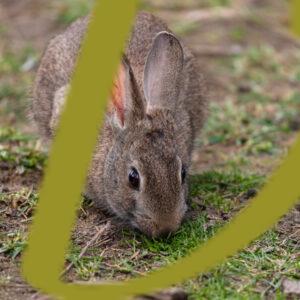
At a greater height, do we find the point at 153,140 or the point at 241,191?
the point at 153,140

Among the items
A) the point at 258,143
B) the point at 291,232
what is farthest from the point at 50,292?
the point at 258,143

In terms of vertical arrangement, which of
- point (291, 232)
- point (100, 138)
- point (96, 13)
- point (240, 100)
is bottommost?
point (240, 100)

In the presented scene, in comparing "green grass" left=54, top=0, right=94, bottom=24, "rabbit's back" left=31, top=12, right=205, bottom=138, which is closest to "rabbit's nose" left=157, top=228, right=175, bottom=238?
"rabbit's back" left=31, top=12, right=205, bottom=138

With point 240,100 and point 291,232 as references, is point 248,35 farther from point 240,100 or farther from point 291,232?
point 291,232

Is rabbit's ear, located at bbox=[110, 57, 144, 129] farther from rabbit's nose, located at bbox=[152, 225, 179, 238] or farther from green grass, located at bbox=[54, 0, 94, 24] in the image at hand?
green grass, located at bbox=[54, 0, 94, 24]

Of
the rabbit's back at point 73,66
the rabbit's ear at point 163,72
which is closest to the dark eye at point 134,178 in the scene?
the rabbit's ear at point 163,72

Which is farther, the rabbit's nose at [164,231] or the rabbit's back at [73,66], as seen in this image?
the rabbit's back at [73,66]

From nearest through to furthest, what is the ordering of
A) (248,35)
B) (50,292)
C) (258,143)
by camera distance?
(50,292) < (258,143) < (248,35)

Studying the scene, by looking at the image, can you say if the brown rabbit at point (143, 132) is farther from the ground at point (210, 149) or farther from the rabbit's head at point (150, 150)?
the ground at point (210, 149)

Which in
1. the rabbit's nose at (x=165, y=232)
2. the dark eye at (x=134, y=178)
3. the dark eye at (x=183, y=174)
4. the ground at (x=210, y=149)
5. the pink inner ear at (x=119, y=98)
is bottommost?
the ground at (x=210, y=149)
